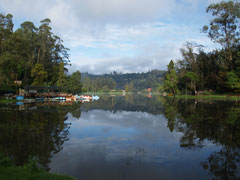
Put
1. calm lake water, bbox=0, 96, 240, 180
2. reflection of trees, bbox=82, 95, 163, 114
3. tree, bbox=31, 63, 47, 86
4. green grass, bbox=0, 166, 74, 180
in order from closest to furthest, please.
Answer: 1. green grass, bbox=0, 166, 74, 180
2. calm lake water, bbox=0, 96, 240, 180
3. reflection of trees, bbox=82, 95, 163, 114
4. tree, bbox=31, 63, 47, 86

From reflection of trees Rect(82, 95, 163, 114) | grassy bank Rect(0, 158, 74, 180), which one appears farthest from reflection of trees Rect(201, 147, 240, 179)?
reflection of trees Rect(82, 95, 163, 114)

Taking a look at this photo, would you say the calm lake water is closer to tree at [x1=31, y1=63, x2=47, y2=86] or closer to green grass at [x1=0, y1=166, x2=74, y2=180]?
green grass at [x1=0, y1=166, x2=74, y2=180]

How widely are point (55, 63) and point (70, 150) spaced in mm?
66680

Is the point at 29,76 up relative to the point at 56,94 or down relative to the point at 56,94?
up

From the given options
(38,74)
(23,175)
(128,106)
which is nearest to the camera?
(23,175)

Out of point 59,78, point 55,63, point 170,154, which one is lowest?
point 170,154

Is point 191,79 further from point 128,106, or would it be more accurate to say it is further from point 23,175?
point 23,175

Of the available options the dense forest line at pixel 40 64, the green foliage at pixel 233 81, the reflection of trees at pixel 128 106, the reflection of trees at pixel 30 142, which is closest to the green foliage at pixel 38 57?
the dense forest line at pixel 40 64

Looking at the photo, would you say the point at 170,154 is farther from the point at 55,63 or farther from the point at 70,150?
the point at 55,63

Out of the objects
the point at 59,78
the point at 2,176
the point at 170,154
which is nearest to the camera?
the point at 2,176

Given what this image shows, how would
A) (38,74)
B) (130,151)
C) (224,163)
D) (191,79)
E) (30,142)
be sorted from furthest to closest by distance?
1. (191,79)
2. (38,74)
3. (30,142)
4. (130,151)
5. (224,163)

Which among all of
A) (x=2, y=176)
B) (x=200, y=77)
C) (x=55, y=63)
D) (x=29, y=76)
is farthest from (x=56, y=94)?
(x=2, y=176)

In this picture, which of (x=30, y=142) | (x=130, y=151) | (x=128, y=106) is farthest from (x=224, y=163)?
(x=128, y=106)

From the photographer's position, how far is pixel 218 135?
Answer: 12070 millimetres
